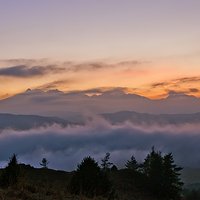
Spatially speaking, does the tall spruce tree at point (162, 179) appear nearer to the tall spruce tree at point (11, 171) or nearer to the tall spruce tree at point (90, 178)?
the tall spruce tree at point (90, 178)

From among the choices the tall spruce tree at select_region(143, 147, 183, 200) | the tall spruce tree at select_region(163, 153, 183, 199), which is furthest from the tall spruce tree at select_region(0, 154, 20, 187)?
the tall spruce tree at select_region(163, 153, 183, 199)

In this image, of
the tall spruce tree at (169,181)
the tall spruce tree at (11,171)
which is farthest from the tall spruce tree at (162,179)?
the tall spruce tree at (11,171)

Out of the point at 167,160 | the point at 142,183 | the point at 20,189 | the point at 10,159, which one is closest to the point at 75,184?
the point at 10,159

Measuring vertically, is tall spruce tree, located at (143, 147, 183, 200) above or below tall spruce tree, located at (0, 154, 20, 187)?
above

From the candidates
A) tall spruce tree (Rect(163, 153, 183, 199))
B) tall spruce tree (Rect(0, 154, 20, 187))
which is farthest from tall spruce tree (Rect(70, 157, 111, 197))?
tall spruce tree (Rect(163, 153, 183, 199))

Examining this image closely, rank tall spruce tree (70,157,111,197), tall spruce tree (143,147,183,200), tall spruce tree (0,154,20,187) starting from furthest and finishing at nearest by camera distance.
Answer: tall spruce tree (143,147,183,200) → tall spruce tree (70,157,111,197) → tall spruce tree (0,154,20,187)

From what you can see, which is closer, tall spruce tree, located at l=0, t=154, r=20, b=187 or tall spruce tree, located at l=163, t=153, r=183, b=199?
tall spruce tree, located at l=0, t=154, r=20, b=187

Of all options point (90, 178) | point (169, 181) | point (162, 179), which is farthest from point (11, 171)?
point (162, 179)

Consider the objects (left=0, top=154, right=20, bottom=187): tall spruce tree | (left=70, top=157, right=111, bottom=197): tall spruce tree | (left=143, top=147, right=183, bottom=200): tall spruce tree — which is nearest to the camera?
(left=0, top=154, right=20, bottom=187): tall spruce tree

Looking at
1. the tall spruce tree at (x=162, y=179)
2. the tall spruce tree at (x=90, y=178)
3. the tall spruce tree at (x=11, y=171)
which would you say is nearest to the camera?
the tall spruce tree at (x=11, y=171)

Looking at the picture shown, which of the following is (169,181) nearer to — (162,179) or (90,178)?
(162,179)

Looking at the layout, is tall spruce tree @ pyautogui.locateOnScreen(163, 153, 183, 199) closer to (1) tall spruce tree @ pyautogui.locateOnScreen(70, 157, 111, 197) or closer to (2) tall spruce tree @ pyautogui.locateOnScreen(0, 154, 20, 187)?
(1) tall spruce tree @ pyautogui.locateOnScreen(70, 157, 111, 197)

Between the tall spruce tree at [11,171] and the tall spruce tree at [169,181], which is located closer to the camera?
the tall spruce tree at [11,171]

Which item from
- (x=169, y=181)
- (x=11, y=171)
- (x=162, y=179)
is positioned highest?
(x=162, y=179)
